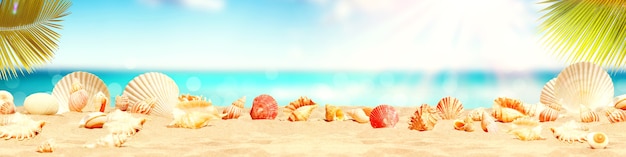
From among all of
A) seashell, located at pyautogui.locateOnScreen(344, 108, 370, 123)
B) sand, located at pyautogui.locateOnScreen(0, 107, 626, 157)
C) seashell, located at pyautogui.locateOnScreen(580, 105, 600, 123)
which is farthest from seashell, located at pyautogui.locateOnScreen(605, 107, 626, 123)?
seashell, located at pyautogui.locateOnScreen(344, 108, 370, 123)

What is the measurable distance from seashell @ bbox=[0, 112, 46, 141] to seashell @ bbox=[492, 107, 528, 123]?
3.53m

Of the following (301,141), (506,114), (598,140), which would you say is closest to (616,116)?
(506,114)

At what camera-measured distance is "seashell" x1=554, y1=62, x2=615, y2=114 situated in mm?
6348

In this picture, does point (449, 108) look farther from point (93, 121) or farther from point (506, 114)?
point (93, 121)

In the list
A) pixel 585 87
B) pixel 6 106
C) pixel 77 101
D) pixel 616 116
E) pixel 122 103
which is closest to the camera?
pixel 616 116

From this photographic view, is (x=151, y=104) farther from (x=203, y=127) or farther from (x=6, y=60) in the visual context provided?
(x=6, y=60)

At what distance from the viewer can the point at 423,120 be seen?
4.59 metres

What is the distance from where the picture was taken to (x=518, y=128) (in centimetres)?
421

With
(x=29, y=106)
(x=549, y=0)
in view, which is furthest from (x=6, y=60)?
(x=549, y=0)

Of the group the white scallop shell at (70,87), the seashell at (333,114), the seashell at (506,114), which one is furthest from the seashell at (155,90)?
the seashell at (506,114)

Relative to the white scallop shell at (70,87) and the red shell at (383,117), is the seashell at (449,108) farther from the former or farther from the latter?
the white scallop shell at (70,87)

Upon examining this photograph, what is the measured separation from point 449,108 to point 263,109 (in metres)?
1.58

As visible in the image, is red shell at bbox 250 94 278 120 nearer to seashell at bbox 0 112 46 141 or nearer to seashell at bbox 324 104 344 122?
seashell at bbox 324 104 344 122

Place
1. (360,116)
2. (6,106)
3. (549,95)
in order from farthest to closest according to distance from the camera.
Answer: (549,95), (6,106), (360,116)
